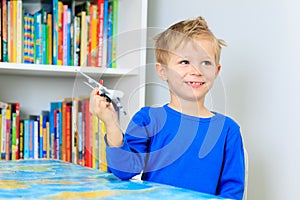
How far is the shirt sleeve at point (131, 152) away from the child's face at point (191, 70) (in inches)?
3.9

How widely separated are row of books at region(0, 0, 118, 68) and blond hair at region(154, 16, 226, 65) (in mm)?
643

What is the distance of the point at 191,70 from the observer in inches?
41.9

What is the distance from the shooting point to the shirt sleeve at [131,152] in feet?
3.20

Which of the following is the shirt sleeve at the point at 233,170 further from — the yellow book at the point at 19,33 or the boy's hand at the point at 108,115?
the yellow book at the point at 19,33

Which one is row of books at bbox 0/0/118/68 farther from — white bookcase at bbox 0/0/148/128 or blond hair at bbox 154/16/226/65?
blond hair at bbox 154/16/226/65

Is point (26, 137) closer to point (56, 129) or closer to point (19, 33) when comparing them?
point (56, 129)

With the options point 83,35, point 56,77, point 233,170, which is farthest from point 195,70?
point 56,77

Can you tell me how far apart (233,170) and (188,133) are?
0.41 feet

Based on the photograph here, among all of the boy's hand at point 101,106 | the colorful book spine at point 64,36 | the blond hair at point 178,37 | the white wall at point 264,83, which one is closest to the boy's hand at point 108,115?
A: the boy's hand at point 101,106

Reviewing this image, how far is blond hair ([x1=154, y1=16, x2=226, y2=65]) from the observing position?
99cm

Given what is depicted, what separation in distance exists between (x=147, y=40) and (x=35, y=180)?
324 mm

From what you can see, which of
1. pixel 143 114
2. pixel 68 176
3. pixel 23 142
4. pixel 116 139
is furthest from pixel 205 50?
pixel 23 142

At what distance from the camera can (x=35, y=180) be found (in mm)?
889

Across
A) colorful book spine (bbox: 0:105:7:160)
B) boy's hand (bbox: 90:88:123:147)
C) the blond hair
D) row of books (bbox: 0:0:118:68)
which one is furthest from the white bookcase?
boy's hand (bbox: 90:88:123:147)
